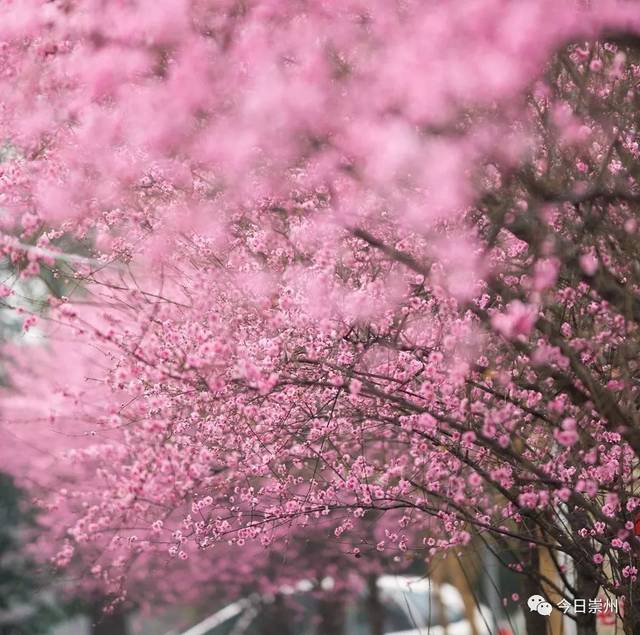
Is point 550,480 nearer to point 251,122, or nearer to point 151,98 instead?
point 251,122

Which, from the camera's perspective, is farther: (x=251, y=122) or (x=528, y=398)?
(x=528, y=398)

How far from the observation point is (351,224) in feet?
16.4

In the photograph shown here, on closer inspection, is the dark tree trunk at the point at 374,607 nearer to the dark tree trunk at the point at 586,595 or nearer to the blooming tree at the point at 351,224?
the dark tree trunk at the point at 586,595

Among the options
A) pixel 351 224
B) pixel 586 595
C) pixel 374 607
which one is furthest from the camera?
pixel 374 607

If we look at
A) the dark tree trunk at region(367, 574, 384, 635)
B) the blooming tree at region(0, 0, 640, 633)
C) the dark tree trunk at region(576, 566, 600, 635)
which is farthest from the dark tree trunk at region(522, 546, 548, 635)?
the dark tree trunk at region(367, 574, 384, 635)

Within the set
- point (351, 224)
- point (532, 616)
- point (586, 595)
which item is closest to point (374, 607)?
point (532, 616)

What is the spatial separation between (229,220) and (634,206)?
250cm

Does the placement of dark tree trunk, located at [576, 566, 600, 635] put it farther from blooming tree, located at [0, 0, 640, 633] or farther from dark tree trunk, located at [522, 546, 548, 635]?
dark tree trunk, located at [522, 546, 548, 635]

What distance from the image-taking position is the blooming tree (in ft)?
14.0

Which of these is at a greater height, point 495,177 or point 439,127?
point 495,177

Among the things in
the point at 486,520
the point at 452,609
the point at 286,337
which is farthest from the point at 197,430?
the point at 452,609

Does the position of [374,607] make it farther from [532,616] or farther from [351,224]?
[351,224]

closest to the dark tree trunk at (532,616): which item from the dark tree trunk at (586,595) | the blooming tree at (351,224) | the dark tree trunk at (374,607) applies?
the dark tree trunk at (586,595)

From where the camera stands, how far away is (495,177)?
5629 millimetres
